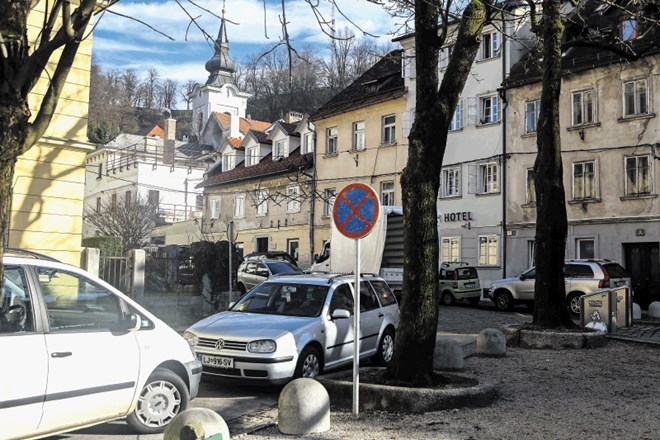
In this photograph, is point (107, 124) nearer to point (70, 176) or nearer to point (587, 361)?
point (70, 176)

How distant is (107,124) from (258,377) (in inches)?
2478

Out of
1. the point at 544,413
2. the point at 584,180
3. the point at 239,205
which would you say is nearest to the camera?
the point at 544,413

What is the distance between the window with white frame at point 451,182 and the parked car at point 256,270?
10408 mm

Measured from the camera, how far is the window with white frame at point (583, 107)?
26.6m

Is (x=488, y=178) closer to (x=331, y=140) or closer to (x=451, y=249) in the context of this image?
(x=451, y=249)

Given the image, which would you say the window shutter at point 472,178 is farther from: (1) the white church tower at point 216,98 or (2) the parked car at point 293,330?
(1) the white church tower at point 216,98

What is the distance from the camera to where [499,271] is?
94.1ft

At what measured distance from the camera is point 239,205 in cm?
4369

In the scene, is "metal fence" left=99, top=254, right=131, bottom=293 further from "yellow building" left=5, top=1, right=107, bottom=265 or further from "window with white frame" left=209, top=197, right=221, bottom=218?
"window with white frame" left=209, top=197, right=221, bottom=218

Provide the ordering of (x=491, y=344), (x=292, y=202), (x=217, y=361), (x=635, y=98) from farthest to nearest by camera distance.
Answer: (x=292, y=202)
(x=635, y=98)
(x=491, y=344)
(x=217, y=361)

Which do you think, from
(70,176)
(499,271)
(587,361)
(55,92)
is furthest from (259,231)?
(55,92)

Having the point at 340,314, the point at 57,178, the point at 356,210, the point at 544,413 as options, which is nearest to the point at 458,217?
the point at 57,178

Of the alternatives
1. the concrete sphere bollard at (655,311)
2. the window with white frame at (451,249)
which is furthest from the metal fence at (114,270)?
the window with white frame at (451,249)

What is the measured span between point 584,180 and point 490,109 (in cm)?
580
